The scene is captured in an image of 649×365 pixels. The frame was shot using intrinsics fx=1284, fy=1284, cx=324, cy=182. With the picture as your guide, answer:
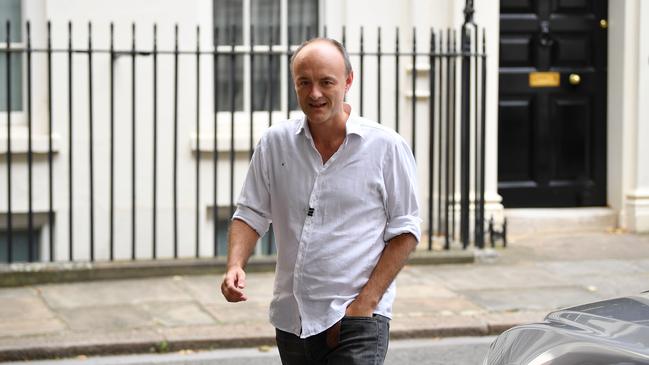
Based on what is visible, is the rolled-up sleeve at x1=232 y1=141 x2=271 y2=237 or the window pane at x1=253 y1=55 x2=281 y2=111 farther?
the window pane at x1=253 y1=55 x2=281 y2=111

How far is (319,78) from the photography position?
13.1 ft

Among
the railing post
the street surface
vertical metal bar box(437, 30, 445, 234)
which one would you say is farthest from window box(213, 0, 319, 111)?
the street surface

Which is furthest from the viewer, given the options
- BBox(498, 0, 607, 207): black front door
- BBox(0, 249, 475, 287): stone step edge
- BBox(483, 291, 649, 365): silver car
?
BBox(498, 0, 607, 207): black front door

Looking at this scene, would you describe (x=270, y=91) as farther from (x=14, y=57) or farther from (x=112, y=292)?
(x=14, y=57)

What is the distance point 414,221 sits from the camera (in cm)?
414

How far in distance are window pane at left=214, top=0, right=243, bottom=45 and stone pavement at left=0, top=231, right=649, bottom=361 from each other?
2303mm

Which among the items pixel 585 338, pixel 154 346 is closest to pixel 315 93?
pixel 585 338

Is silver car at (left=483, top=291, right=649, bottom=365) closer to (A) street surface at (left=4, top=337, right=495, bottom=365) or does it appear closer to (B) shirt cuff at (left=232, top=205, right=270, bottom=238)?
(B) shirt cuff at (left=232, top=205, right=270, bottom=238)

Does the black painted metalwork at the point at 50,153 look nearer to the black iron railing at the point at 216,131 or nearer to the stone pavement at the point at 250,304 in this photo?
the black iron railing at the point at 216,131

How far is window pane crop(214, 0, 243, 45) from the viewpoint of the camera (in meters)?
11.1

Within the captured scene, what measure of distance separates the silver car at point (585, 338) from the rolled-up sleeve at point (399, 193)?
470 millimetres

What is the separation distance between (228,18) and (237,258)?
720cm

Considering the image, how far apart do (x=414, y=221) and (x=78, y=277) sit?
579 centimetres

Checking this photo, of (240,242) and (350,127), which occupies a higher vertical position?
(350,127)
